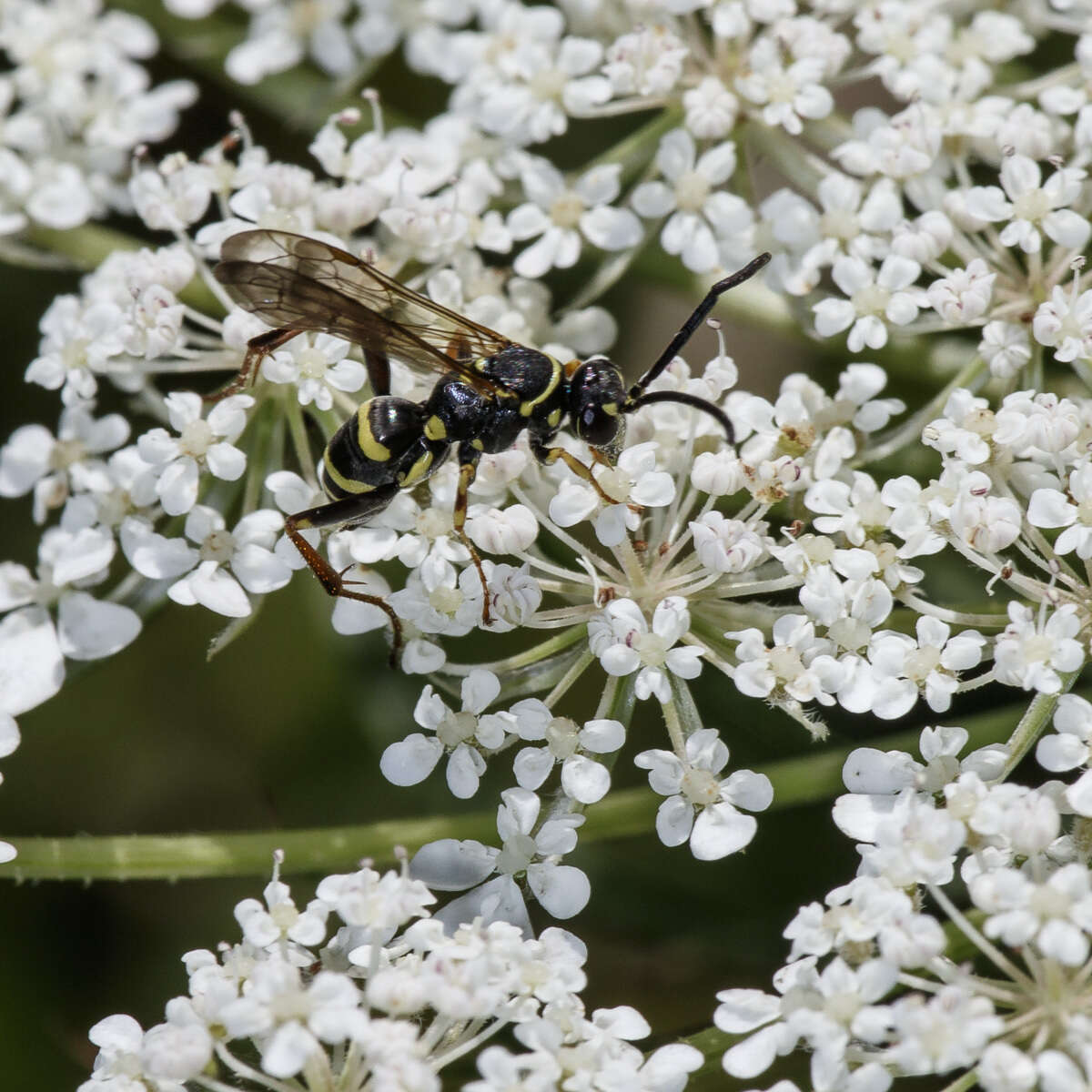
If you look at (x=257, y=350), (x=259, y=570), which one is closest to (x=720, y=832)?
(x=259, y=570)

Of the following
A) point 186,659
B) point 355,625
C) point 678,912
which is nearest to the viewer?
point 355,625

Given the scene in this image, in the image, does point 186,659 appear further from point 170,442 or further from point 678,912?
point 678,912

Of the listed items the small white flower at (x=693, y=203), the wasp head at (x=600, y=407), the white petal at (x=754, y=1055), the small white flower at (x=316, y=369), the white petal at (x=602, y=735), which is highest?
the small white flower at (x=693, y=203)

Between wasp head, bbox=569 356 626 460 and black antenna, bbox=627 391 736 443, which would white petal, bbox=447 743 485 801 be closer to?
wasp head, bbox=569 356 626 460

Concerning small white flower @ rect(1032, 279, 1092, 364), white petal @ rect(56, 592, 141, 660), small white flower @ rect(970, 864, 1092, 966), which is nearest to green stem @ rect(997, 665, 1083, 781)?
small white flower @ rect(970, 864, 1092, 966)

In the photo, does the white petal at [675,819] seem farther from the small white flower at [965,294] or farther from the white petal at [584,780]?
the small white flower at [965,294]

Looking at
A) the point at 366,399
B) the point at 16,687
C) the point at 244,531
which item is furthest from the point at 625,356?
the point at 16,687

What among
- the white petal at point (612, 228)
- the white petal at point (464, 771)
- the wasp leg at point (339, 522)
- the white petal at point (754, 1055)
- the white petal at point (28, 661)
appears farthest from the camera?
the white petal at point (612, 228)

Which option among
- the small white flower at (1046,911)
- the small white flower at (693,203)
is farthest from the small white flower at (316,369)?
the small white flower at (1046,911)
